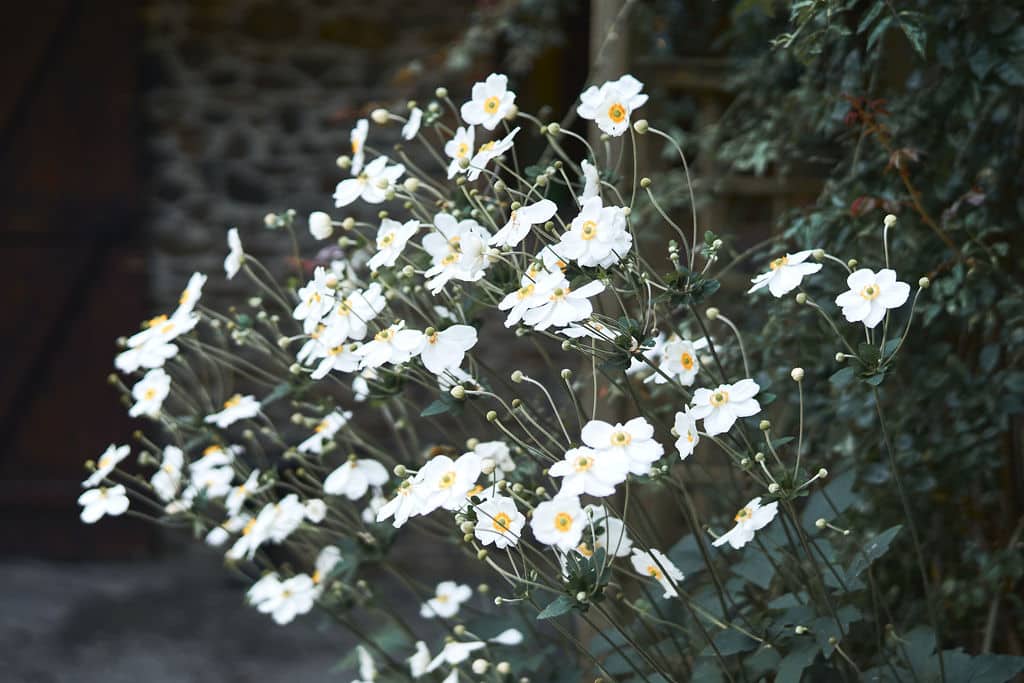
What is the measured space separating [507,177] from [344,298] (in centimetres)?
88

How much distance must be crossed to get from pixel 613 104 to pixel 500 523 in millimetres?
540

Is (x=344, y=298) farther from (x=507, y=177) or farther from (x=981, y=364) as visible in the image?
(x=981, y=364)

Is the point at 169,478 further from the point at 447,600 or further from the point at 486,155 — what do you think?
the point at 486,155

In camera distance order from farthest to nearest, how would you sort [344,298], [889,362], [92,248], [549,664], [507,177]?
1. [92,248]
2. [507,177]
3. [549,664]
4. [344,298]
5. [889,362]

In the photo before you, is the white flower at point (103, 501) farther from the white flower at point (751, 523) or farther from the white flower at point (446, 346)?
the white flower at point (751, 523)

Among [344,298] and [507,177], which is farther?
[507,177]

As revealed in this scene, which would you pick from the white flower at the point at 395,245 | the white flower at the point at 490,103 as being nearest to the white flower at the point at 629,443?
the white flower at the point at 395,245

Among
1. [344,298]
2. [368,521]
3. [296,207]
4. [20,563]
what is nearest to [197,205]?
[296,207]

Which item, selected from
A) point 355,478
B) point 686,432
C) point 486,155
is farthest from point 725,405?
point 355,478

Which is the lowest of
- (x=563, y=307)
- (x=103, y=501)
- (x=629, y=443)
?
(x=103, y=501)

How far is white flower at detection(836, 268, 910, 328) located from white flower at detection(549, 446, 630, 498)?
1.00ft

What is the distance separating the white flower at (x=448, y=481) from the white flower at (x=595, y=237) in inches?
9.6

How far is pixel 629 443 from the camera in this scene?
44.9 inches

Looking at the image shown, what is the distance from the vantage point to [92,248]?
3951 mm
